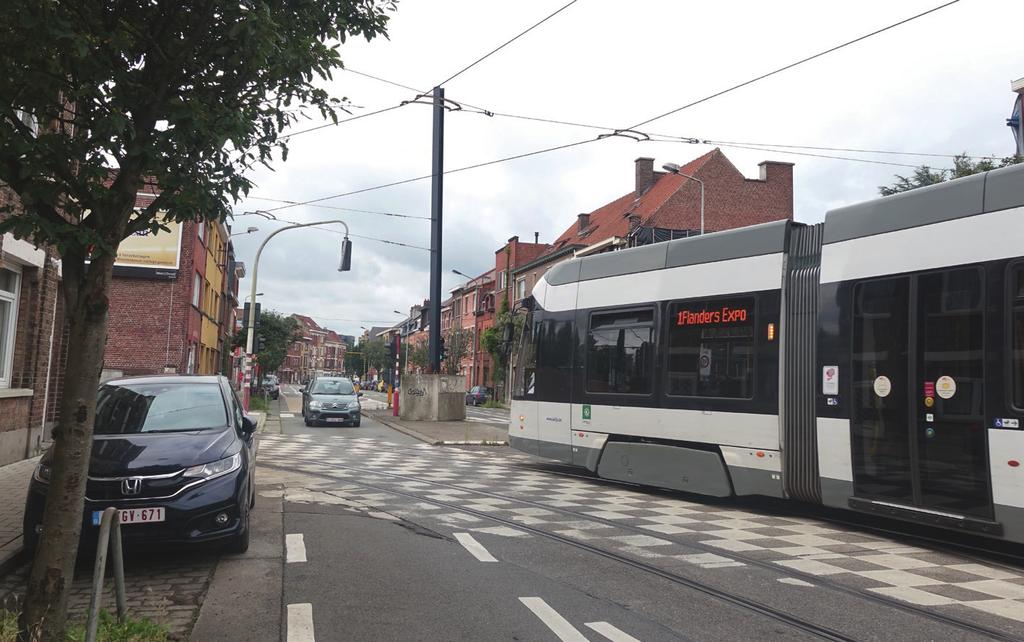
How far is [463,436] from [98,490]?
16.3 m

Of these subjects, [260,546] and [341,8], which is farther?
[260,546]

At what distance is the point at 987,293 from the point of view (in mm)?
6930

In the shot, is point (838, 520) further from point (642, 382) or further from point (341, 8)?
point (341, 8)

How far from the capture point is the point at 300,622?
4.80 metres

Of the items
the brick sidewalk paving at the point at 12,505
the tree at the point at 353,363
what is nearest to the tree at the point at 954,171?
the brick sidewalk paving at the point at 12,505

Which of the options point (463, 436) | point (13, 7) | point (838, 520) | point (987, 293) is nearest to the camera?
point (13, 7)

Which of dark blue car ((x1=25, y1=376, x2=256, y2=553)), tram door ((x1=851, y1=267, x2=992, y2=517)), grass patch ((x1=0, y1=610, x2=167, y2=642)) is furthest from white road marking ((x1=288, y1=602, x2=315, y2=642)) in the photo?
tram door ((x1=851, y1=267, x2=992, y2=517))

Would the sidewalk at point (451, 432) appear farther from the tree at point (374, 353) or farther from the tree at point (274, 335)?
the tree at point (374, 353)

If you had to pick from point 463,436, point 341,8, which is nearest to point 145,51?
point 341,8

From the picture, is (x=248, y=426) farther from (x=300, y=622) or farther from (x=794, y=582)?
(x=794, y=582)

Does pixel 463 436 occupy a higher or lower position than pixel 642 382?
lower

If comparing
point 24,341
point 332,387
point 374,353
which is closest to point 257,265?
point 332,387

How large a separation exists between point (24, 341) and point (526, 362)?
8.42 metres

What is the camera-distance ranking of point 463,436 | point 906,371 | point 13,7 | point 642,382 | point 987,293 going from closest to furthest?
point 13,7
point 987,293
point 906,371
point 642,382
point 463,436
